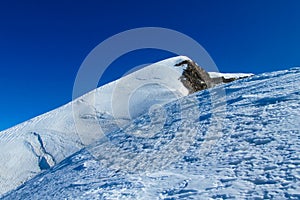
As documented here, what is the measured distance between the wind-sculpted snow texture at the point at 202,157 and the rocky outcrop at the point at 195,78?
36.6ft

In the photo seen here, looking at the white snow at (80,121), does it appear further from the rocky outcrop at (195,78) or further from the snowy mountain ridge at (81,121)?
the rocky outcrop at (195,78)

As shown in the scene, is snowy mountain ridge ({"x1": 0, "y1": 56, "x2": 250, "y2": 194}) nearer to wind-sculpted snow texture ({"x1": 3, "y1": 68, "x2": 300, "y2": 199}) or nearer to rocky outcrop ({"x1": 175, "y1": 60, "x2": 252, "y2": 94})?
rocky outcrop ({"x1": 175, "y1": 60, "x2": 252, "y2": 94})

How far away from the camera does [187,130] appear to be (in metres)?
8.24

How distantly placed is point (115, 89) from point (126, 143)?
1390cm

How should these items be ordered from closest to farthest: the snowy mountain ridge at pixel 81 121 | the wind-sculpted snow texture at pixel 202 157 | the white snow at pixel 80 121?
1. the wind-sculpted snow texture at pixel 202 157
2. the snowy mountain ridge at pixel 81 121
3. the white snow at pixel 80 121

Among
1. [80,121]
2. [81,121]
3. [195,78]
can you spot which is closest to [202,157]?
[81,121]

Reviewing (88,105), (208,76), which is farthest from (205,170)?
(208,76)

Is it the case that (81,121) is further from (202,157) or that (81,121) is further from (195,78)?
(202,157)

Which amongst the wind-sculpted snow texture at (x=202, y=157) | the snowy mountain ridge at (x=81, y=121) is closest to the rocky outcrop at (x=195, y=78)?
the snowy mountain ridge at (x=81, y=121)

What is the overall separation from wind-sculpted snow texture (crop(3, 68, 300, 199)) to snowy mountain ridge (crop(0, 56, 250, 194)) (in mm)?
4084

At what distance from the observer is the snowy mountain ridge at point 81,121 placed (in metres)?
14.4

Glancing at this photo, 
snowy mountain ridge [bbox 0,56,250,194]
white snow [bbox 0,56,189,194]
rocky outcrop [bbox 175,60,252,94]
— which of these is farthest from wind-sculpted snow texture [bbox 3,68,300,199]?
rocky outcrop [bbox 175,60,252,94]

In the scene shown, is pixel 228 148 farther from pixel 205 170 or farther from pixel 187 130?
pixel 187 130

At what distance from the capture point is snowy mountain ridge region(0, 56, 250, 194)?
565 inches
